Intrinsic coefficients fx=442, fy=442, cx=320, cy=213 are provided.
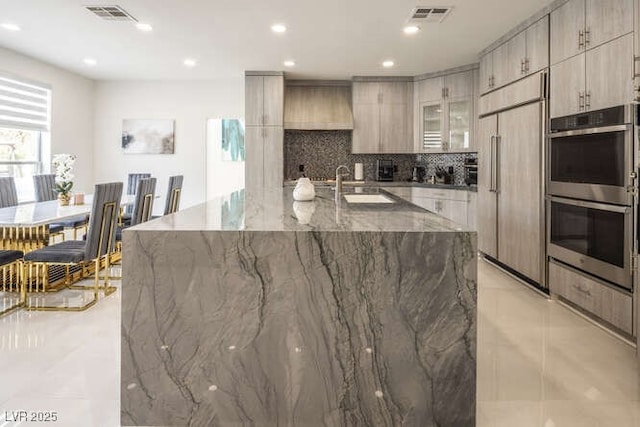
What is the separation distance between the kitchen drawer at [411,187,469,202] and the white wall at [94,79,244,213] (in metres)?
3.29

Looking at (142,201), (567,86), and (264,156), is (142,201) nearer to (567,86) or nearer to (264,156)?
(264,156)

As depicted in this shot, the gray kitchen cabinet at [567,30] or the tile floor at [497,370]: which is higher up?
the gray kitchen cabinet at [567,30]

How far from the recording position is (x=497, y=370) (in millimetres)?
2543

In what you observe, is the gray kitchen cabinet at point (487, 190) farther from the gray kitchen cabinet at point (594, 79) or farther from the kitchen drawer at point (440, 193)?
the gray kitchen cabinet at point (594, 79)

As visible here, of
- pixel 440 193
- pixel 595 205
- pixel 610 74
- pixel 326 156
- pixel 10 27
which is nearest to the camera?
pixel 610 74

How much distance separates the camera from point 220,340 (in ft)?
6.17

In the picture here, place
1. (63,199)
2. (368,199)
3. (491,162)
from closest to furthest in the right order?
(368,199)
(63,199)
(491,162)

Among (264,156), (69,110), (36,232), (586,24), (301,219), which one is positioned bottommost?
(36,232)

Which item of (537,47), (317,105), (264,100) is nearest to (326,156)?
(317,105)

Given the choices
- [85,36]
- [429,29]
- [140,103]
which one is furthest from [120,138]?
[429,29]

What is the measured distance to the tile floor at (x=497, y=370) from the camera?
2.07 m

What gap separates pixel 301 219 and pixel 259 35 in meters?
3.48

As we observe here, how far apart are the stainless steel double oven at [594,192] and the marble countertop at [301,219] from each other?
137 cm

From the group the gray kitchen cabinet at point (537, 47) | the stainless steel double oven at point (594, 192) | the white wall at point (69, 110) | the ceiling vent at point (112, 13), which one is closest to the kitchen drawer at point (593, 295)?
the stainless steel double oven at point (594, 192)
